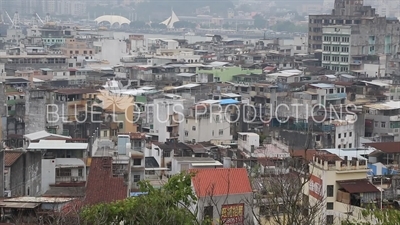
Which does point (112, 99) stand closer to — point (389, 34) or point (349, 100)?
point (349, 100)

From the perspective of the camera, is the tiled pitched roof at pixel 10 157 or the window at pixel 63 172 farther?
the window at pixel 63 172

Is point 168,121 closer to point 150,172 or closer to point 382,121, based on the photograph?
point 382,121

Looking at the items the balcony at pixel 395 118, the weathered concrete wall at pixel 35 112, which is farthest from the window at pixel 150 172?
the balcony at pixel 395 118

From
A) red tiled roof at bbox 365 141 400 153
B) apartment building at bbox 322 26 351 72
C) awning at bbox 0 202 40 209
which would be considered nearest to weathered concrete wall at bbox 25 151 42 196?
awning at bbox 0 202 40 209

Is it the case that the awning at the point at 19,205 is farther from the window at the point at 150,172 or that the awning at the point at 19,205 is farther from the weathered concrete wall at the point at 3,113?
the weathered concrete wall at the point at 3,113

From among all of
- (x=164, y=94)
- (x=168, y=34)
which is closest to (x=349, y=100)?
(x=164, y=94)

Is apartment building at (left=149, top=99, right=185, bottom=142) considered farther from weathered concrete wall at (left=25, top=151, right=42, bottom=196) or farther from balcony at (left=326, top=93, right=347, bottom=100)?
weathered concrete wall at (left=25, top=151, right=42, bottom=196)

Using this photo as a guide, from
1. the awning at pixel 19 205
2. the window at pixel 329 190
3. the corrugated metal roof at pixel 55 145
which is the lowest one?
the window at pixel 329 190
